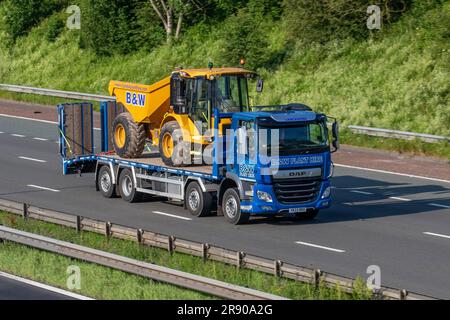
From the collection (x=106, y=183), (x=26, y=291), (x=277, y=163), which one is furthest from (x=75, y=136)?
(x=26, y=291)

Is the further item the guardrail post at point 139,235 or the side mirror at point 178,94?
the side mirror at point 178,94

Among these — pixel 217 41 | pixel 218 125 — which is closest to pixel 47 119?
pixel 217 41

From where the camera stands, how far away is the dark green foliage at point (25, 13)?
56000mm

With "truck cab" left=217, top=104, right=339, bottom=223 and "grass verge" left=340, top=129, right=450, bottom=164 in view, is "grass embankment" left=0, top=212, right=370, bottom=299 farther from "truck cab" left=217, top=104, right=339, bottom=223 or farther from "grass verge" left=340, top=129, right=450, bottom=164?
"grass verge" left=340, top=129, right=450, bottom=164

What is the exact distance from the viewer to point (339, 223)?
2384 cm

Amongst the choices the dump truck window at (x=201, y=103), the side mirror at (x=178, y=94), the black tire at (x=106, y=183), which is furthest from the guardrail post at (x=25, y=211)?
the dump truck window at (x=201, y=103)

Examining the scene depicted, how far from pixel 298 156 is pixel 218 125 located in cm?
236

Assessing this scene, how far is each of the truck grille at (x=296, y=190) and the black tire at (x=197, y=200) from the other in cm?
204

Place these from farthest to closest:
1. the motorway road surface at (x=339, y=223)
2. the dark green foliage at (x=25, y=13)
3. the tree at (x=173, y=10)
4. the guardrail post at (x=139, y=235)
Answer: the dark green foliage at (x=25, y=13), the tree at (x=173, y=10), the guardrail post at (x=139, y=235), the motorway road surface at (x=339, y=223)

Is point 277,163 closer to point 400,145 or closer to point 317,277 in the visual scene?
point 317,277

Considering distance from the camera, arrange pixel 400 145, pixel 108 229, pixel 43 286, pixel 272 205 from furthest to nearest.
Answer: pixel 400 145, pixel 272 205, pixel 108 229, pixel 43 286

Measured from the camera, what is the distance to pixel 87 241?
2080 cm

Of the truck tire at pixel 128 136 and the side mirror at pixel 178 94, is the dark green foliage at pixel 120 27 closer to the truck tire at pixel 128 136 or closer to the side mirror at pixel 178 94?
the truck tire at pixel 128 136

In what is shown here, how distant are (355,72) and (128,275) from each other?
2321 cm
